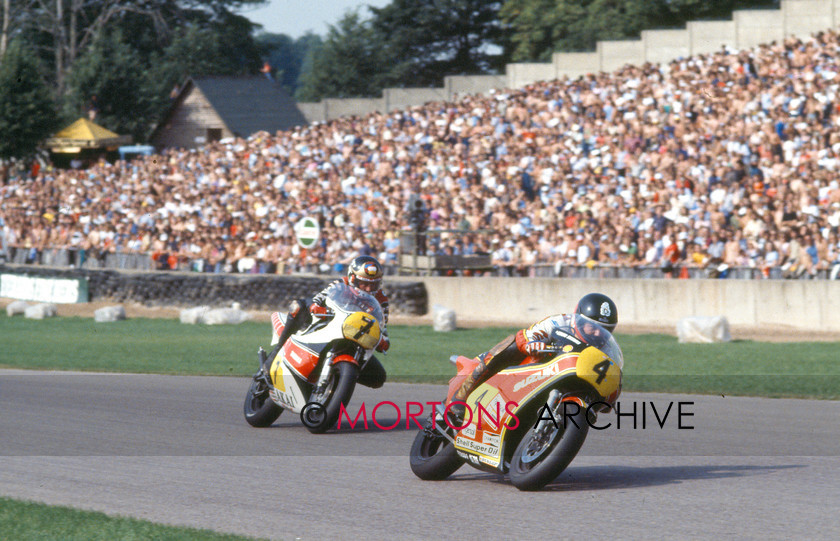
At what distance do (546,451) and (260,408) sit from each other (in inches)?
150

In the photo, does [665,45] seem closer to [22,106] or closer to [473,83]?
[473,83]

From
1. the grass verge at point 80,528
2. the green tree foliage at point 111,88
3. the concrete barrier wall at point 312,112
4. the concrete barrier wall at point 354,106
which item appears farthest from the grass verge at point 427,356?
the green tree foliage at point 111,88

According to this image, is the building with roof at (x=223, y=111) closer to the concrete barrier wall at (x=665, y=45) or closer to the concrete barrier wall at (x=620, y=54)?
the concrete barrier wall at (x=620, y=54)

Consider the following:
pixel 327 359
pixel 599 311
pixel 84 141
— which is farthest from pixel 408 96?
pixel 599 311

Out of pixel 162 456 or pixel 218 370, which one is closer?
pixel 162 456

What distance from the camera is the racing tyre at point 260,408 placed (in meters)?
9.66

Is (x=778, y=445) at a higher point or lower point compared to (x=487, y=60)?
lower

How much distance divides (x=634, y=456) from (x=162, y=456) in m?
3.31

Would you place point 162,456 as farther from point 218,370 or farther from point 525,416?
point 218,370

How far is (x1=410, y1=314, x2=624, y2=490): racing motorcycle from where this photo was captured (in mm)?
6453

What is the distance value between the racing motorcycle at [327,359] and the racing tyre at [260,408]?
0.36 feet

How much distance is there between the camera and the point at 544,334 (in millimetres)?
6578

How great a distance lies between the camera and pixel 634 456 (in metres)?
8.15

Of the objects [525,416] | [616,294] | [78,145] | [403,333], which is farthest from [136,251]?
[525,416]
